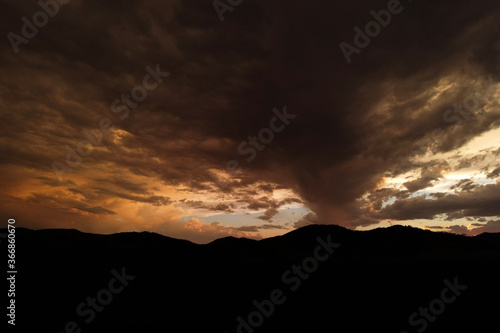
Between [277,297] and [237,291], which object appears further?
[237,291]

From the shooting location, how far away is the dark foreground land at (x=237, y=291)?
2348 centimetres

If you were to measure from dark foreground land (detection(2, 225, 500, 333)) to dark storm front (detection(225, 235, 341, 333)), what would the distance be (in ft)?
0.34

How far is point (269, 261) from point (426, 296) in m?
18.2

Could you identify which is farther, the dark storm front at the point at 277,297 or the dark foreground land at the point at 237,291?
the dark storm front at the point at 277,297

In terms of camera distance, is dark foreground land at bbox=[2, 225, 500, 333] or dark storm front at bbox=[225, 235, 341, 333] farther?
dark storm front at bbox=[225, 235, 341, 333]

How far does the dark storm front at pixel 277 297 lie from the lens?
24.3 metres

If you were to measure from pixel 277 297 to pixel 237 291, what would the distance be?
4.39 meters

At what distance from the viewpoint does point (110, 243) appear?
40.5 meters

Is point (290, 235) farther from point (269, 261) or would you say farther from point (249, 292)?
point (249, 292)

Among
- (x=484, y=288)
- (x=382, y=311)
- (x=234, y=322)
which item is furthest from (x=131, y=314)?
(x=484, y=288)

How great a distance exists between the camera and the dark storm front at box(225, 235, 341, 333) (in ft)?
79.8

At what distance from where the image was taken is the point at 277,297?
90.8 feet

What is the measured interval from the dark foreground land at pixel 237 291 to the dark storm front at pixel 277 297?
0.10 metres

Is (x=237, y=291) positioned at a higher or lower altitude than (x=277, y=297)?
higher
